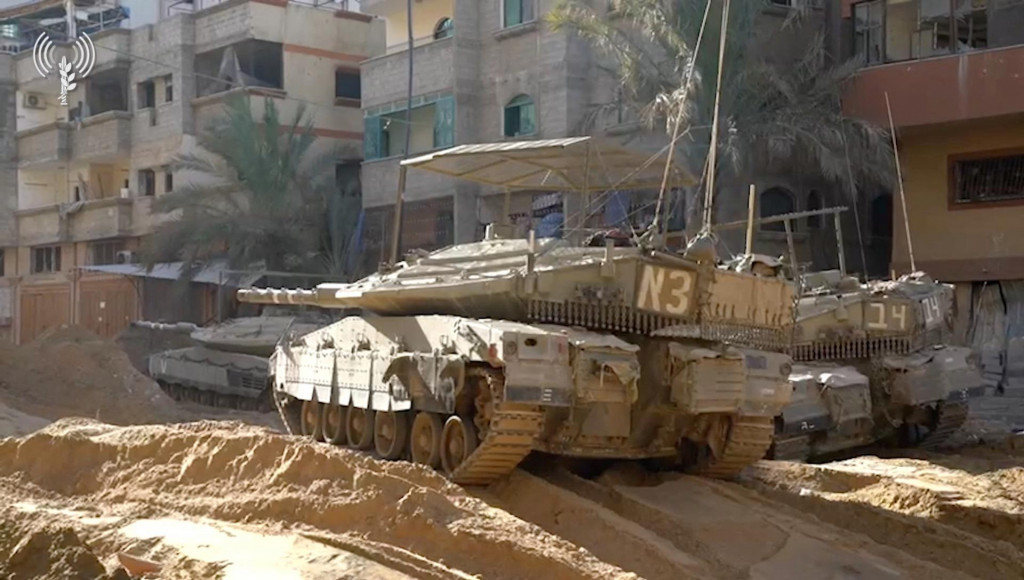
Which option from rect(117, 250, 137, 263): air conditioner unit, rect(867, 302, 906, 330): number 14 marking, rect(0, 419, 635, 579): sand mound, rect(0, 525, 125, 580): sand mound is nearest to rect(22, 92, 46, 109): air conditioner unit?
rect(117, 250, 137, 263): air conditioner unit

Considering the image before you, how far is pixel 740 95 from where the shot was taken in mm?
23766

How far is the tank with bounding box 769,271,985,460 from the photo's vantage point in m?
15.7

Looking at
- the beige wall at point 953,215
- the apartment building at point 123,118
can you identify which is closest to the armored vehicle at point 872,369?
the beige wall at point 953,215

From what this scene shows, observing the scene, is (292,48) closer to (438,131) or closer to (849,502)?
(438,131)

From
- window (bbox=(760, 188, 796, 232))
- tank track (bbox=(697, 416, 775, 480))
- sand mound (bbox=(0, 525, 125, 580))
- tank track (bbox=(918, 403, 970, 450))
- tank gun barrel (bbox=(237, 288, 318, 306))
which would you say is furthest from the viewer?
window (bbox=(760, 188, 796, 232))

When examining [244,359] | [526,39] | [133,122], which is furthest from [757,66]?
[133,122]

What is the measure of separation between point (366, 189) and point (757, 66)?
12.6 meters

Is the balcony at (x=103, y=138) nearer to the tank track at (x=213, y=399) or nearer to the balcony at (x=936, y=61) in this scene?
the tank track at (x=213, y=399)

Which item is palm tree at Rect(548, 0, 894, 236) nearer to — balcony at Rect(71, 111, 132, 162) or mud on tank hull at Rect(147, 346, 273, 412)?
mud on tank hull at Rect(147, 346, 273, 412)

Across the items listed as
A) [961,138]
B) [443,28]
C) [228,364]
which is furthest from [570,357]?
[443,28]

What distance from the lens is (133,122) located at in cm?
4075

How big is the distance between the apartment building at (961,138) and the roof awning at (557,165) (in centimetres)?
977

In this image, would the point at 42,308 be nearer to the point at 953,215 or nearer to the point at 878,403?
the point at 953,215

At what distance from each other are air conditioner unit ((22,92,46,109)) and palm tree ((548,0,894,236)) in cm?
2620
